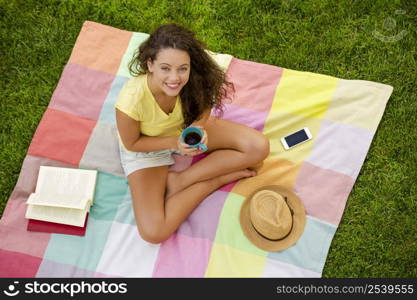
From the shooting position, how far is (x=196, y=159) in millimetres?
3361

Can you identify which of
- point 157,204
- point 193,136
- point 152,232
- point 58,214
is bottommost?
point 58,214

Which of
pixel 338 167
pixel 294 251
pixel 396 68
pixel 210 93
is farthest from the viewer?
pixel 396 68

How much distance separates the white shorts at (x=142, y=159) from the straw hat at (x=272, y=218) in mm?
604

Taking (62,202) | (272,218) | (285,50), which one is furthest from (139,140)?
(285,50)

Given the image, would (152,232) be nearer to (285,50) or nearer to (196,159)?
(196,159)

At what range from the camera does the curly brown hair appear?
2.36 metres

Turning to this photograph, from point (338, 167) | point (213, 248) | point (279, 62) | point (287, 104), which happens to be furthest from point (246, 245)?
point (279, 62)

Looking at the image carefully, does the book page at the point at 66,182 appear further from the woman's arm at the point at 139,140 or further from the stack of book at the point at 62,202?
the woman's arm at the point at 139,140

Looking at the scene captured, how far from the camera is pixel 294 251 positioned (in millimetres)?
3059

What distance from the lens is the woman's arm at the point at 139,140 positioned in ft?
8.98

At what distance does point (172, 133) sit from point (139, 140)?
239 mm

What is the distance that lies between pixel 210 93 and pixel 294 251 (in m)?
1.15

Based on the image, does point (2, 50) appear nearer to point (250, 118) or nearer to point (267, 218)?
point (250, 118)

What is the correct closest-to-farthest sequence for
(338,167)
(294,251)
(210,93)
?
(210,93), (294,251), (338,167)
